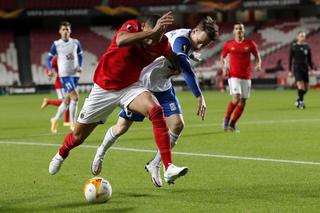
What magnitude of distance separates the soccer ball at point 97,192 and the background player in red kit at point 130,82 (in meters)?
0.61

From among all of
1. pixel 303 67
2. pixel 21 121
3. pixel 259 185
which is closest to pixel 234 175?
pixel 259 185

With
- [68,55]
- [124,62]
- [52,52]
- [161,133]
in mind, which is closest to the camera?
[161,133]

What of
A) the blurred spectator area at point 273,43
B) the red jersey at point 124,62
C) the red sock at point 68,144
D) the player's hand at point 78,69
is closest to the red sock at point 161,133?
the red jersey at point 124,62

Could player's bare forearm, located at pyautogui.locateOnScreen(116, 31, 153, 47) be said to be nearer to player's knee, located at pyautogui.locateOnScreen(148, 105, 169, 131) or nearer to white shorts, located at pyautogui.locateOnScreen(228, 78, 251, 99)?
player's knee, located at pyautogui.locateOnScreen(148, 105, 169, 131)

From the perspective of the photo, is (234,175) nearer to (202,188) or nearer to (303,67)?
(202,188)

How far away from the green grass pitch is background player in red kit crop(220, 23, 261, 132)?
17.4 inches

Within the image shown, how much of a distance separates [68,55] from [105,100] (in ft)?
32.3

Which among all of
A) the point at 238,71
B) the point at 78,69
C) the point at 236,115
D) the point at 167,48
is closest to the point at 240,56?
the point at 238,71

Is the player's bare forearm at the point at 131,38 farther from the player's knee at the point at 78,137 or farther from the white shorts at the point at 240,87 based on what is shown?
the white shorts at the point at 240,87

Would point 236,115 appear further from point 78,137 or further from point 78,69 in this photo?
point 78,137

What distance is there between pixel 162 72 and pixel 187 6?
39.6 meters

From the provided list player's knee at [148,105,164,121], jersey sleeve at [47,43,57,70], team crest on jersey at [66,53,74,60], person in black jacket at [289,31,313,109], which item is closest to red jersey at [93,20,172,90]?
player's knee at [148,105,164,121]

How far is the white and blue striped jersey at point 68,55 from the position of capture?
57.5ft

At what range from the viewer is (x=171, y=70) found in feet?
29.4
